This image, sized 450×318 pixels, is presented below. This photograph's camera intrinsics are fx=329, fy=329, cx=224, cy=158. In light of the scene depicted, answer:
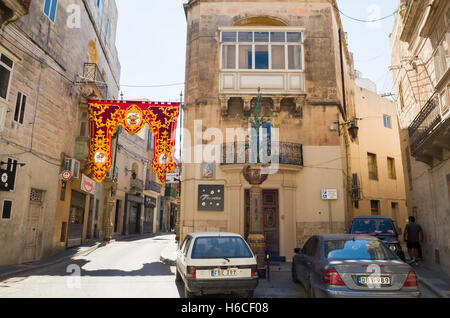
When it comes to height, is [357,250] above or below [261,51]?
below

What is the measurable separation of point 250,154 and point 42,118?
8584 millimetres

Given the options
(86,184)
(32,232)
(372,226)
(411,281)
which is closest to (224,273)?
(411,281)

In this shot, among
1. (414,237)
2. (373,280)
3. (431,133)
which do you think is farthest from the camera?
(414,237)

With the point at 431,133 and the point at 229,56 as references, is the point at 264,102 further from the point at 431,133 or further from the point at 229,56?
the point at 431,133

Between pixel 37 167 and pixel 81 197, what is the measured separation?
21.3 feet

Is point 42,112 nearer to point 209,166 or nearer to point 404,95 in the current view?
point 209,166

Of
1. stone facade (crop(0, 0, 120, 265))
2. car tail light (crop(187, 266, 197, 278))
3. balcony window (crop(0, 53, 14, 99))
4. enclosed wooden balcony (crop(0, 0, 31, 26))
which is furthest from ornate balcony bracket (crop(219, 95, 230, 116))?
car tail light (crop(187, 266, 197, 278))

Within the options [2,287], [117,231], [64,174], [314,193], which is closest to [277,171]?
[314,193]

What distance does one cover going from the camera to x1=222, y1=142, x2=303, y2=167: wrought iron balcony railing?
1440 cm

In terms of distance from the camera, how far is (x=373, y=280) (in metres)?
5.28

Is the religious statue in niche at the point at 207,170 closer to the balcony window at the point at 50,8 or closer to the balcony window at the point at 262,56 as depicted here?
the balcony window at the point at 262,56

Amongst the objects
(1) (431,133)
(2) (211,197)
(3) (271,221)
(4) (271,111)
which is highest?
(4) (271,111)

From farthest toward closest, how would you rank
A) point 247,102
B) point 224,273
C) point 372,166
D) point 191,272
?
point 372,166 < point 247,102 < point 224,273 < point 191,272

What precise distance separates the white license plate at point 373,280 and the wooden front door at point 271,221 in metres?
9.06
